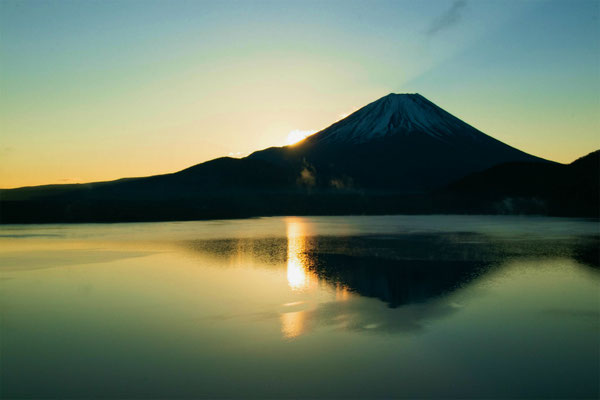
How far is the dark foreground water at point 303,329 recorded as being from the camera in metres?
8.55

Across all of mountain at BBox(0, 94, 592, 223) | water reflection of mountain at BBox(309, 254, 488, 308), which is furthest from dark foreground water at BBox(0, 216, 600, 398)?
mountain at BBox(0, 94, 592, 223)

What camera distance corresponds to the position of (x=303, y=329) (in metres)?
11.8

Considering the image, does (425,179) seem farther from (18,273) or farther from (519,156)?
(18,273)

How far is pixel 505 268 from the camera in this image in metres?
21.2

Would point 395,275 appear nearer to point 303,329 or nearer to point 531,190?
point 303,329

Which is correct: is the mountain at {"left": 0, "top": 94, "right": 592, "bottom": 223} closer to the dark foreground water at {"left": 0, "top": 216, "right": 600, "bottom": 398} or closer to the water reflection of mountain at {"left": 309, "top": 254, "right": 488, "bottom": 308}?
the water reflection of mountain at {"left": 309, "top": 254, "right": 488, "bottom": 308}

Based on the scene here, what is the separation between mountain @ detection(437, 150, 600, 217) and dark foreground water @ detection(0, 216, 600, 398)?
260 ft

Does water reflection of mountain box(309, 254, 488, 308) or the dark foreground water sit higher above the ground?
water reflection of mountain box(309, 254, 488, 308)

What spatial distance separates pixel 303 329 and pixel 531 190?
123m

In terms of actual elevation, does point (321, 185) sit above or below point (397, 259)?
above

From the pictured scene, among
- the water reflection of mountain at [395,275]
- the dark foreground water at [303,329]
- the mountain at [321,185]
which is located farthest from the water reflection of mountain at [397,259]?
the mountain at [321,185]

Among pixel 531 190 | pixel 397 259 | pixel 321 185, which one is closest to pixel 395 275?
pixel 397 259

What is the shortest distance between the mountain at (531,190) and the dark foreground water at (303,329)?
79.4m

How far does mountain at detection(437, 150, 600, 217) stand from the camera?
94.6m
